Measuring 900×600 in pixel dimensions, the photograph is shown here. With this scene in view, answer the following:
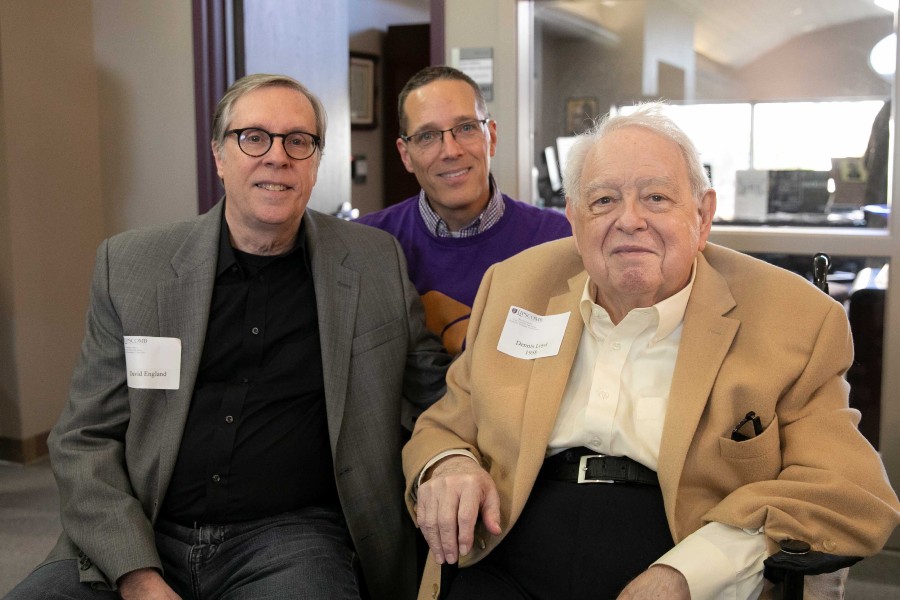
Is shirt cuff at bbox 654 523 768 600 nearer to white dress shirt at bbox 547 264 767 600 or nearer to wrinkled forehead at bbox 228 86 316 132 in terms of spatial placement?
white dress shirt at bbox 547 264 767 600

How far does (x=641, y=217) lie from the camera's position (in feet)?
5.77

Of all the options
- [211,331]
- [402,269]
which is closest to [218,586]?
[211,331]

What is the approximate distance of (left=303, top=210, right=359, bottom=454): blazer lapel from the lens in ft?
6.70

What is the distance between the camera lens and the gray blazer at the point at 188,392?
6.28 ft

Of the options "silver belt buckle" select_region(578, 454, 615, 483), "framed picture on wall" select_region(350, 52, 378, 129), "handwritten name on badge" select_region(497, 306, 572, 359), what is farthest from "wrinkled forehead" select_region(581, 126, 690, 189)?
"framed picture on wall" select_region(350, 52, 378, 129)

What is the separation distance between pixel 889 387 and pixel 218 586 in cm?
220

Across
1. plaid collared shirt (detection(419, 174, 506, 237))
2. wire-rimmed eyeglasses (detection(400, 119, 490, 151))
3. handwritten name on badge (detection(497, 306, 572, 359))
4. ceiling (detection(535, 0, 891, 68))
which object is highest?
ceiling (detection(535, 0, 891, 68))

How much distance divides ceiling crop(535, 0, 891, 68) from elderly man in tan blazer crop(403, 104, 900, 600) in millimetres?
1965

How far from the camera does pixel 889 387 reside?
291 centimetres

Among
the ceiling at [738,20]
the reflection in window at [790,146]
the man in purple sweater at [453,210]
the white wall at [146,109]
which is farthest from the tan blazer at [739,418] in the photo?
the white wall at [146,109]

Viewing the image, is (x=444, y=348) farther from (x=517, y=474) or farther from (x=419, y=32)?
(x=419, y=32)

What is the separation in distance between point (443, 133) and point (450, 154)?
7cm

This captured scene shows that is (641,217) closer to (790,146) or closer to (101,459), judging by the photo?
(101,459)

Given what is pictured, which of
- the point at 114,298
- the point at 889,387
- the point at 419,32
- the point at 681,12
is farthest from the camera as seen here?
the point at 419,32
